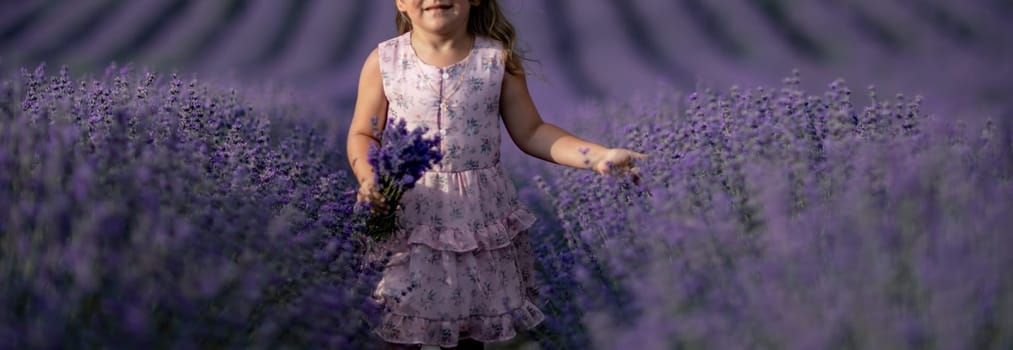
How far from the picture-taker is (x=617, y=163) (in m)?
2.33

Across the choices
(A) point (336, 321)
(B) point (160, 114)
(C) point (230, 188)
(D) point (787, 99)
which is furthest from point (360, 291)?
(D) point (787, 99)

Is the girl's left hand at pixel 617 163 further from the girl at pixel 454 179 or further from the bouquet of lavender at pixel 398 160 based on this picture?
the bouquet of lavender at pixel 398 160

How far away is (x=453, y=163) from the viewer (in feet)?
7.83

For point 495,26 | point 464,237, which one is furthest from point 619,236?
point 495,26

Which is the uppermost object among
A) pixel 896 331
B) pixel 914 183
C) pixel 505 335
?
pixel 914 183

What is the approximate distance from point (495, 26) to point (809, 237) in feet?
3.74

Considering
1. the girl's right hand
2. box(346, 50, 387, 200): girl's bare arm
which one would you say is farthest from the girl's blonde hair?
the girl's right hand

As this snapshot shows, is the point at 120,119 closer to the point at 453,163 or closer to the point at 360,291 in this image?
the point at 360,291

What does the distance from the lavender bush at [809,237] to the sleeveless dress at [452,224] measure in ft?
0.62

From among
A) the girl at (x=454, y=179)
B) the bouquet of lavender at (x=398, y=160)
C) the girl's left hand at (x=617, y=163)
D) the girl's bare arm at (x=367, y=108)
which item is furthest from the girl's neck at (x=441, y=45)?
the girl's left hand at (x=617, y=163)

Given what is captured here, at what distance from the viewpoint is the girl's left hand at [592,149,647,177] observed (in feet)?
7.57

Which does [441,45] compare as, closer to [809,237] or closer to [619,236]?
[619,236]

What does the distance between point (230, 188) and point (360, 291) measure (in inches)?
14.2

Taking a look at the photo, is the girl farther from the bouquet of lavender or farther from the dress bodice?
the bouquet of lavender
